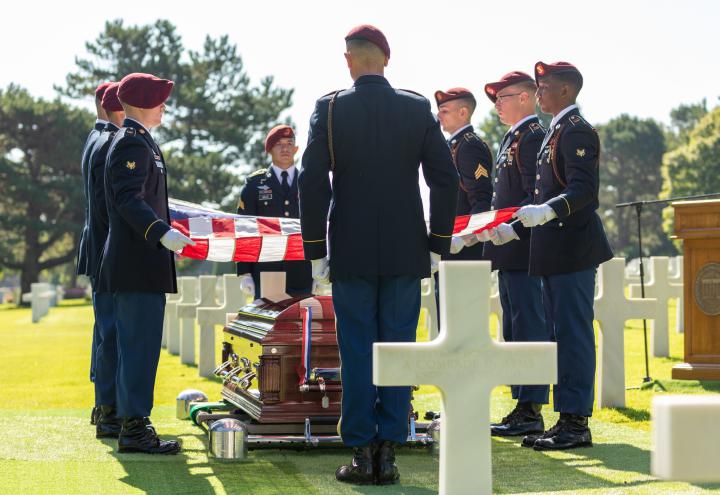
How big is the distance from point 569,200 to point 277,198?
12.4 ft

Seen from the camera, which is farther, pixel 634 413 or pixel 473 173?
pixel 634 413

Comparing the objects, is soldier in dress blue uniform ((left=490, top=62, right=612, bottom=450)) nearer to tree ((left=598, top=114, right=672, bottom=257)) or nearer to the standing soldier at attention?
the standing soldier at attention

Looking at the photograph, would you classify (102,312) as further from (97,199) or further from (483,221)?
(483,221)

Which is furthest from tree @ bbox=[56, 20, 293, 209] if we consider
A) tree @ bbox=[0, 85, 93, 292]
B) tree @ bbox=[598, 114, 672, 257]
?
tree @ bbox=[598, 114, 672, 257]

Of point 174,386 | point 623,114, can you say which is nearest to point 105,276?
point 174,386

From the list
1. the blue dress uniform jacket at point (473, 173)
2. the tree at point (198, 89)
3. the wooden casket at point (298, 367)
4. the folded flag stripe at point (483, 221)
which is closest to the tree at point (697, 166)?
the tree at point (198, 89)

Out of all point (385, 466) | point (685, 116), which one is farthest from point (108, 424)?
point (685, 116)

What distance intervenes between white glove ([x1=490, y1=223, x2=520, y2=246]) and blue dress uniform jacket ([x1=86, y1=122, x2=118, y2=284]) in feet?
8.10

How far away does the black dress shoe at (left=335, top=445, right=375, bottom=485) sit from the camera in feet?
17.7

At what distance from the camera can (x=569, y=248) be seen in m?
6.64

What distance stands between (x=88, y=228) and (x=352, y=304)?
2933 mm

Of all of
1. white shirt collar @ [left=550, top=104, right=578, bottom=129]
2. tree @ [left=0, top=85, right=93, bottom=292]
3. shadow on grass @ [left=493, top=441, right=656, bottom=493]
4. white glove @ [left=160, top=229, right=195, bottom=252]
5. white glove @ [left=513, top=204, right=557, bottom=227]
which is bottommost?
shadow on grass @ [left=493, top=441, right=656, bottom=493]

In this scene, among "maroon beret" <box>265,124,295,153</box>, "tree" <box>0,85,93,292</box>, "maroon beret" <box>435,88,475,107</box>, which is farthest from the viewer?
"tree" <box>0,85,93,292</box>

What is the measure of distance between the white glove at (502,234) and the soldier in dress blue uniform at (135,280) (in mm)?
1941
